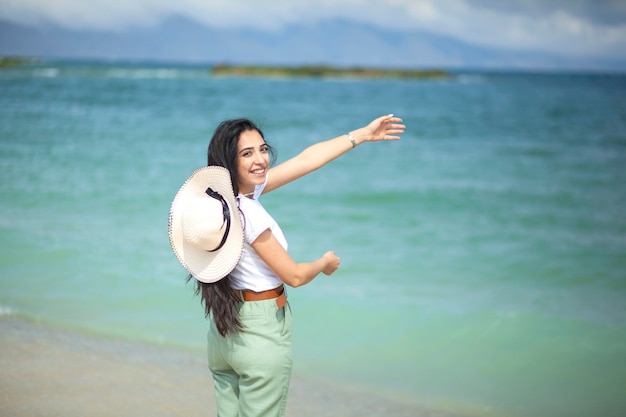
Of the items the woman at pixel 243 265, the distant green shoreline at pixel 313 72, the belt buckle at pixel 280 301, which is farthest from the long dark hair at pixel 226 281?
the distant green shoreline at pixel 313 72

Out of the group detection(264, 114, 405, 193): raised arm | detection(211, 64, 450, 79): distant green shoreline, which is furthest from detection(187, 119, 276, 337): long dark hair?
detection(211, 64, 450, 79): distant green shoreline

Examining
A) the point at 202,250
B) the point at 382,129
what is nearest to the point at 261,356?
the point at 202,250

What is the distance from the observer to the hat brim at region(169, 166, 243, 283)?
2.25 metres

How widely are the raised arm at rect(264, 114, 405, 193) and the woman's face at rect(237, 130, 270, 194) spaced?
0.24m

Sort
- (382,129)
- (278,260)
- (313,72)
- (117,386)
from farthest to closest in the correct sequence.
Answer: (313,72) → (117,386) → (382,129) → (278,260)

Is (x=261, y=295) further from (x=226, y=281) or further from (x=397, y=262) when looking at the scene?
(x=397, y=262)

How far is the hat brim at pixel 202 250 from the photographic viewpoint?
88.7 inches

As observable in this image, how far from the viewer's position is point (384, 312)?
18.5 feet

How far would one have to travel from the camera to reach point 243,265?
2.36 metres

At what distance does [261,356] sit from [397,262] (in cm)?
482

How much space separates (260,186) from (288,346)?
586 mm

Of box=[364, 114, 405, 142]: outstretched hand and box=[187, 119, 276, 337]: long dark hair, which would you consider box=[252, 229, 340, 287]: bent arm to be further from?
box=[364, 114, 405, 142]: outstretched hand

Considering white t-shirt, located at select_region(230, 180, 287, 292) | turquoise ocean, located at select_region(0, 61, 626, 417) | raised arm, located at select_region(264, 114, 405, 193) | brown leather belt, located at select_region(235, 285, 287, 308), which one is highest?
raised arm, located at select_region(264, 114, 405, 193)

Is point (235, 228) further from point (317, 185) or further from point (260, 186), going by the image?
Result: point (317, 185)
